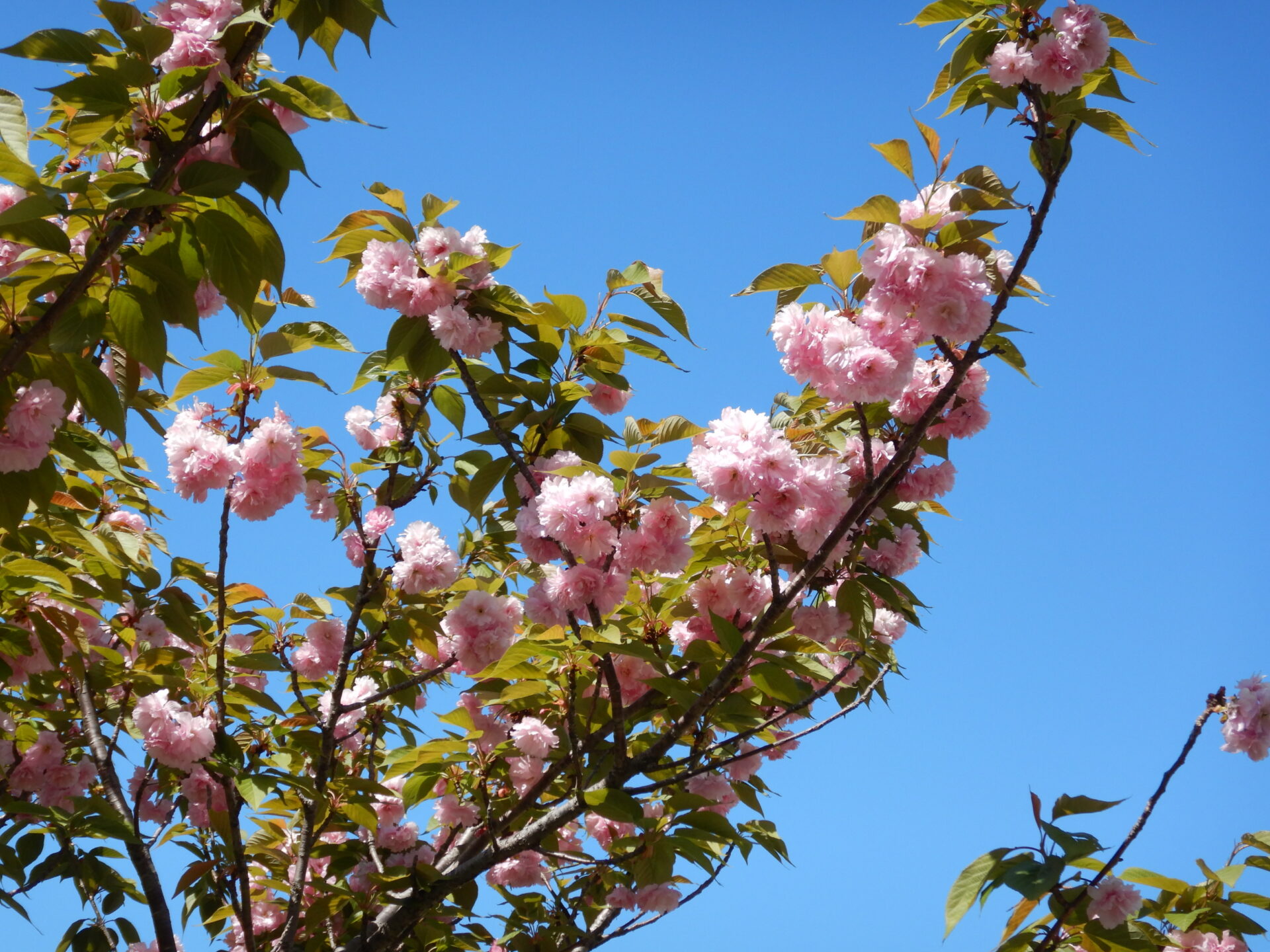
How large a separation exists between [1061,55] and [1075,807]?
6.33 feet

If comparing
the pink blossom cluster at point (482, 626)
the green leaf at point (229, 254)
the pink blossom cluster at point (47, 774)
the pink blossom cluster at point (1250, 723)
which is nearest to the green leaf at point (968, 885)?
the pink blossom cluster at point (482, 626)

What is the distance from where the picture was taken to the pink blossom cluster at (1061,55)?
Answer: 2.47 metres

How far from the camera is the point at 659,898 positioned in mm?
3322

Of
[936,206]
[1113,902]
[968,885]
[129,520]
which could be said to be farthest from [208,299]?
[1113,902]

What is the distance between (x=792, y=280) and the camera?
2.56 m

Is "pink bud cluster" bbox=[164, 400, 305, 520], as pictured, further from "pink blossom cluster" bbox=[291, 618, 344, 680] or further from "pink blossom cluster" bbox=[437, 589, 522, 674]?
"pink blossom cluster" bbox=[291, 618, 344, 680]

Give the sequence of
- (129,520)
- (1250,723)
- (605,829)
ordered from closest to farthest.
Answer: (1250,723)
(129,520)
(605,829)

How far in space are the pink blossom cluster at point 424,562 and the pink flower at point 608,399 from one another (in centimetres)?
81

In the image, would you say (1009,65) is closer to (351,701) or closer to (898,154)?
(898,154)

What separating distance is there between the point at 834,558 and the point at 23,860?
9.53ft

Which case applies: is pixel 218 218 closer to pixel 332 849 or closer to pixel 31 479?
pixel 31 479

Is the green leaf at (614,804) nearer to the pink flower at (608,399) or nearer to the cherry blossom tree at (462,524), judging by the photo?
the cherry blossom tree at (462,524)

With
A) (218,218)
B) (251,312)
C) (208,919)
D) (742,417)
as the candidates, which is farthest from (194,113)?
(208,919)

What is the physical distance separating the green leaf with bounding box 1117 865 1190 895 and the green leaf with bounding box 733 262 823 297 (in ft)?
6.10
